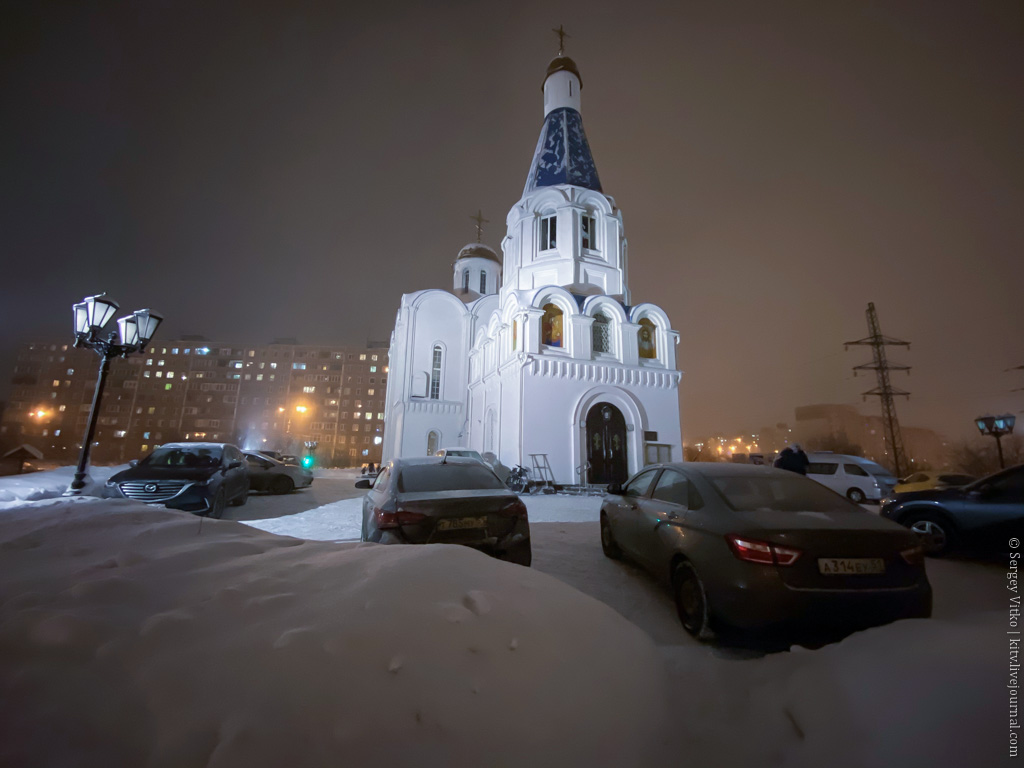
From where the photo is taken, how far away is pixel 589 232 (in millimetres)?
22328

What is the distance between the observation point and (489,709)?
67.1 inches

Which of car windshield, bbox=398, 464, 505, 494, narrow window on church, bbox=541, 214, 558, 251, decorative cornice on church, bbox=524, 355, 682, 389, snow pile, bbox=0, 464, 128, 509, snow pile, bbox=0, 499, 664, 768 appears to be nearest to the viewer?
snow pile, bbox=0, 499, 664, 768

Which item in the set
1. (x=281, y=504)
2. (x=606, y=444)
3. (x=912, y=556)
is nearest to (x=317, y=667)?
(x=912, y=556)

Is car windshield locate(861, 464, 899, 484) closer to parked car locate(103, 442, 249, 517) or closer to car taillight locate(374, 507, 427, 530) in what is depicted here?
car taillight locate(374, 507, 427, 530)

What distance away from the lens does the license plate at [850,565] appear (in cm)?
301

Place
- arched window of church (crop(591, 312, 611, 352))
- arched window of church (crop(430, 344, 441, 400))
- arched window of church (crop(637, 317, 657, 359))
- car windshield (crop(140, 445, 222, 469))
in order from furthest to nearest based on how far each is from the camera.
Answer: arched window of church (crop(430, 344, 441, 400)) → arched window of church (crop(637, 317, 657, 359)) → arched window of church (crop(591, 312, 611, 352)) → car windshield (crop(140, 445, 222, 469))

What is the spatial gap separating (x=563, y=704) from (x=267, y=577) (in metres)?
1.99

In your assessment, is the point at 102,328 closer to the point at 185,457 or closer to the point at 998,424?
the point at 185,457

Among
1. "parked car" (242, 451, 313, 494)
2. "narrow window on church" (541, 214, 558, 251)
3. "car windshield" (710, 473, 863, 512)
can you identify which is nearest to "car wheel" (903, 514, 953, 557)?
"car windshield" (710, 473, 863, 512)

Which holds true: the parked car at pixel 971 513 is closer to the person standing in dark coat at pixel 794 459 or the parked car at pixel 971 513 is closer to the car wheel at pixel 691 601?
the person standing in dark coat at pixel 794 459

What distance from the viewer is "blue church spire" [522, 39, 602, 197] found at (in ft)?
75.1

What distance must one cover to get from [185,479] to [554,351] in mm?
12962

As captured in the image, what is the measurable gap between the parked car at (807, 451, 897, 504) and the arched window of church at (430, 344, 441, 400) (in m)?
19.3

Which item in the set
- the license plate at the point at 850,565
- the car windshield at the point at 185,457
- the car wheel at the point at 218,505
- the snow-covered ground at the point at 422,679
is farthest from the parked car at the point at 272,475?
the license plate at the point at 850,565
